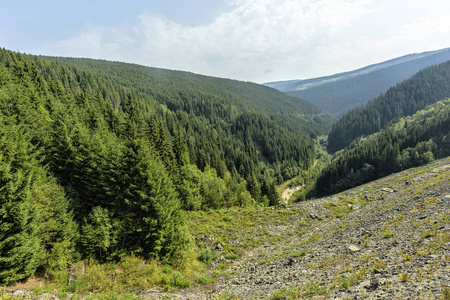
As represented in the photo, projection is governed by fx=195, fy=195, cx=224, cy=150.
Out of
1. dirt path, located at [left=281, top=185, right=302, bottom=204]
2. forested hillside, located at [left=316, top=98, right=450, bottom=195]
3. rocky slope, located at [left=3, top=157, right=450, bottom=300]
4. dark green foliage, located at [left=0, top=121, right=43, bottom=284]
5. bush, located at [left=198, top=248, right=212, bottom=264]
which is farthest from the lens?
dirt path, located at [left=281, top=185, right=302, bottom=204]

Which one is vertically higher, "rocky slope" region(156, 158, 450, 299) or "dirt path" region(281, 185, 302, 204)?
"rocky slope" region(156, 158, 450, 299)

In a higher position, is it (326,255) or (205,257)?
(326,255)

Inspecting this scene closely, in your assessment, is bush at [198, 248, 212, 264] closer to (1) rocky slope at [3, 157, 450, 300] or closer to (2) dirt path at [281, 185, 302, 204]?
(1) rocky slope at [3, 157, 450, 300]

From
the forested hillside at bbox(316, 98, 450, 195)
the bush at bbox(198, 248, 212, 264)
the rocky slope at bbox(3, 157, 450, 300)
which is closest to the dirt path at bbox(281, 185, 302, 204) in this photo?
the forested hillside at bbox(316, 98, 450, 195)

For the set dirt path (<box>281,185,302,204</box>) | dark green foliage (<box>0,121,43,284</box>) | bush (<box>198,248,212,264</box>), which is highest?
dark green foliage (<box>0,121,43,284</box>)

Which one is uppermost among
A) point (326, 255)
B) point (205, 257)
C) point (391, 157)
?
point (326, 255)

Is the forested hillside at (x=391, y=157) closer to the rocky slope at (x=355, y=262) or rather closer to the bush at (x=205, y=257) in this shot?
the rocky slope at (x=355, y=262)

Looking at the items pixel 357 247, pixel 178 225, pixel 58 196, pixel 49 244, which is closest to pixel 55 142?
pixel 58 196

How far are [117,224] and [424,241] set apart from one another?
83.5 ft

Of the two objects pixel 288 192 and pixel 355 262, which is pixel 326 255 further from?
pixel 288 192

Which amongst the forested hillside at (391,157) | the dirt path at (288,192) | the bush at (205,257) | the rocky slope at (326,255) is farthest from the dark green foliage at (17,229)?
the dirt path at (288,192)

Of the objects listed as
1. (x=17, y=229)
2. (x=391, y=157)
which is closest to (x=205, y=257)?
(x=17, y=229)

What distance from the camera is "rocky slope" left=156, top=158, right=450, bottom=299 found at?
10116 millimetres

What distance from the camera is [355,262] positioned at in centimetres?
1425
